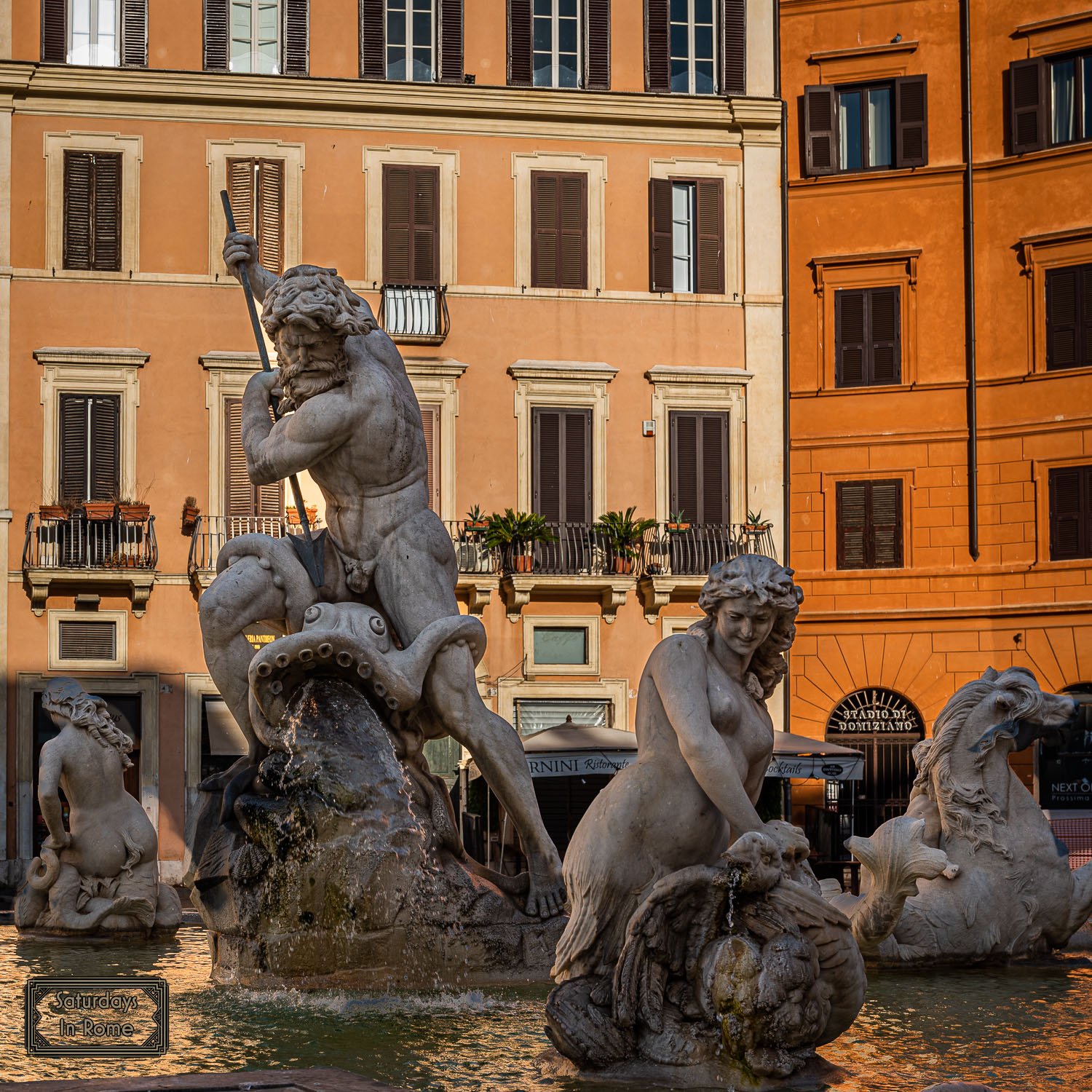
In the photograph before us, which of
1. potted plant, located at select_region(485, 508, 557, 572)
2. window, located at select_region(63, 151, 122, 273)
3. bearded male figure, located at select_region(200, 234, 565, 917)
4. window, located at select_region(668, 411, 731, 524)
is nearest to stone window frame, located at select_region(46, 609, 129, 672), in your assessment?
window, located at select_region(63, 151, 122, 273)

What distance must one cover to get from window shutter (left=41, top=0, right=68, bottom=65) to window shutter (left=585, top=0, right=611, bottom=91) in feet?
25.8

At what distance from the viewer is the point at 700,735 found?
4.79 m

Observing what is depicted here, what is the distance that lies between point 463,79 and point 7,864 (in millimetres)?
13448

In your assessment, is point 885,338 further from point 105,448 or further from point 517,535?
point 105,448

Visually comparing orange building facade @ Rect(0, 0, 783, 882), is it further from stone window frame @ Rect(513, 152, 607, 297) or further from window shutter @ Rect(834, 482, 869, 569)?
window shutter @ Rect(834, 482, 869, 569)

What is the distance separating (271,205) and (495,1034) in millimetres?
25274

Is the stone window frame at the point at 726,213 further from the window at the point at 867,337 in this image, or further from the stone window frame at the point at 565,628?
the stone window frame at the point at 565,628

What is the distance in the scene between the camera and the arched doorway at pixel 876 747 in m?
28.9

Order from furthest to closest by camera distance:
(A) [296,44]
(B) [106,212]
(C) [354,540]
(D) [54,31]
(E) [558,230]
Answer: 1. (E) [558,230]
2. (A) [296,44]
3. (D) [54,31]
4. (B) [106,212]
5. (C) [354,540]

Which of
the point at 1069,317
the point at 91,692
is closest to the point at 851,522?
the point at 1069,317

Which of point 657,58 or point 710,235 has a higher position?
point 657,58

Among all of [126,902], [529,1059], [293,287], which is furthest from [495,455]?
[529,1059]

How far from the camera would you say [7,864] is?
26516mm

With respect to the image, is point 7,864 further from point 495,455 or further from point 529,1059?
point 529,1059
